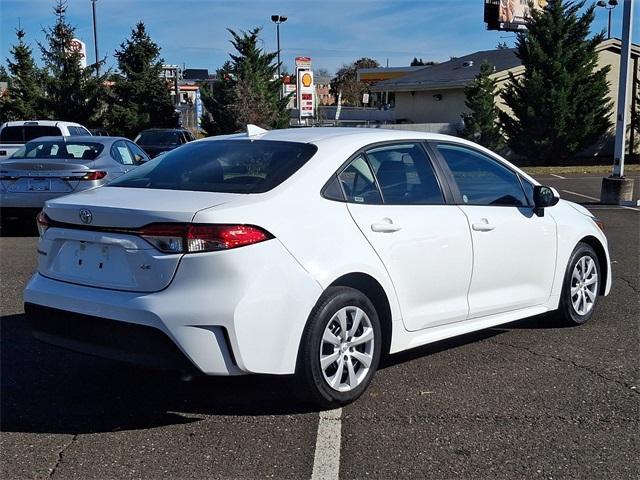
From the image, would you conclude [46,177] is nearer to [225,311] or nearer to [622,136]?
[225,311]

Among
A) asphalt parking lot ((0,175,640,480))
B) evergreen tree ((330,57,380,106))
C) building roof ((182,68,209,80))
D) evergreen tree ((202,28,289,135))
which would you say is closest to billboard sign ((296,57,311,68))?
evergreen tree ((202,28,289,135))

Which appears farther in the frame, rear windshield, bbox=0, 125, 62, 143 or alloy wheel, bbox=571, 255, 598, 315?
rear windshield, bbox=0, 125, 62, 143

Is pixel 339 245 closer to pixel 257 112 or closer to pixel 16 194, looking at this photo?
pixel 16 194

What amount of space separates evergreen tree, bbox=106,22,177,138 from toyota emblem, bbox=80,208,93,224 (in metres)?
31.2

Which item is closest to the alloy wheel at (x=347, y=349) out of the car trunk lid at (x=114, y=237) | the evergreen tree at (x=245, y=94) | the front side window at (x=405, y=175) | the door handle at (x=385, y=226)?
the door handle at (x=385, y=226)

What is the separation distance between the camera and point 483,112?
27656mm

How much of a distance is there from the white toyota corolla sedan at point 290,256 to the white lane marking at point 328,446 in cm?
12

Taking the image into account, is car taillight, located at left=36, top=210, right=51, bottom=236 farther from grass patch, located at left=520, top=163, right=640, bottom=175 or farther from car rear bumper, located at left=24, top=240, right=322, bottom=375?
grass patch, located at left=520, top=163, right=640, bottom=175

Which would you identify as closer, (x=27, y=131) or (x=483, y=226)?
(x=483, y=226)

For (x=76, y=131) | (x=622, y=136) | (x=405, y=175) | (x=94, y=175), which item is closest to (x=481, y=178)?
(x=405, y=175)

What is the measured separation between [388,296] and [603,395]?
148 centimetres

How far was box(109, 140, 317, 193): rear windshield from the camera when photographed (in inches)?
173

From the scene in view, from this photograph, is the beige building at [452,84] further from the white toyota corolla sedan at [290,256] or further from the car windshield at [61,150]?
the white toyota corolla sedan at [290,256]

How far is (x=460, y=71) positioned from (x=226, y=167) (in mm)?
32226
